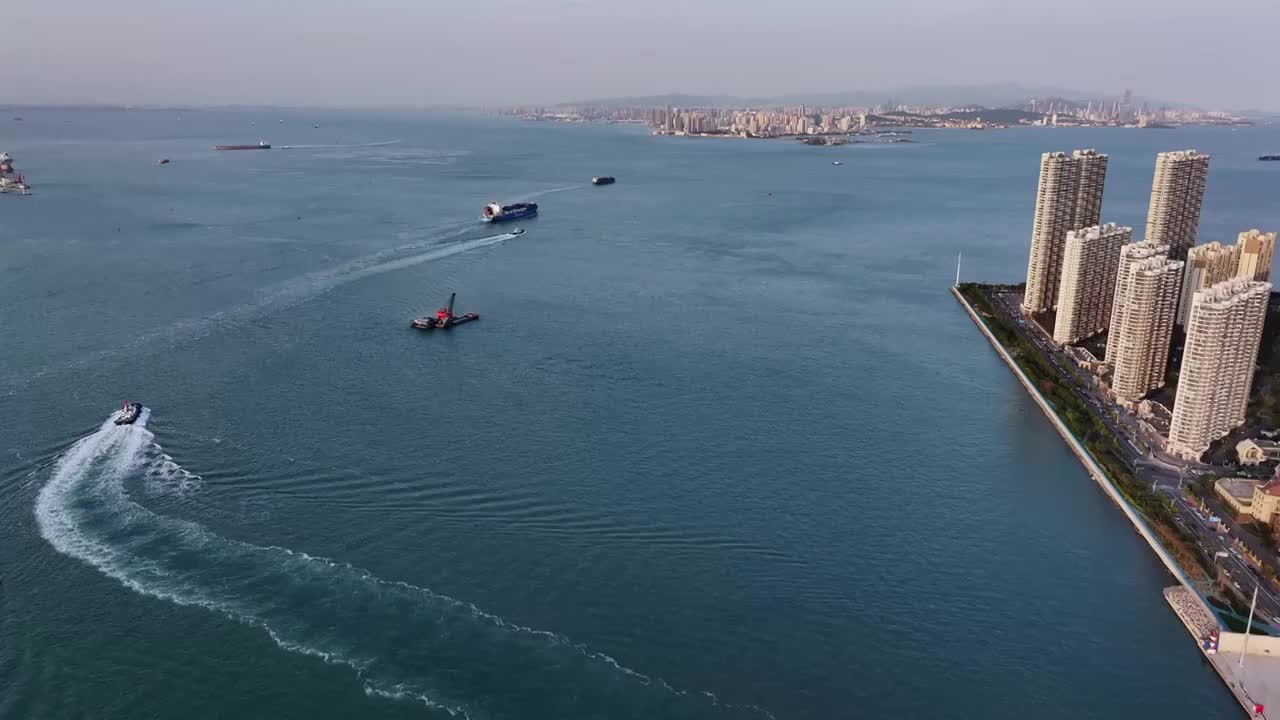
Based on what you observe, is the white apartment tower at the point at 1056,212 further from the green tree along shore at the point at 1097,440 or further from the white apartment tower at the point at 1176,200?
the white apartment tower at the point at 1176,200

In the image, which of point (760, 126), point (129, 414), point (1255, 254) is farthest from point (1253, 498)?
point (760, 126)

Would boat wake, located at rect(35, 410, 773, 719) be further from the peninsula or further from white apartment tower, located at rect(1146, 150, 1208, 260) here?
white apartment tower, located at rect(1146, 150, 1208, 260)

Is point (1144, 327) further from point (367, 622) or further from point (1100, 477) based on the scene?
point (367, 622)

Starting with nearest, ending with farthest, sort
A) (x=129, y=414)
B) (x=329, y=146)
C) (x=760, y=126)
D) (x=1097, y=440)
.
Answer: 1. (x=129, y=414)
2. (x=1097, y=440)
3. (x=329, y=146)
4. (x=760, y=126)

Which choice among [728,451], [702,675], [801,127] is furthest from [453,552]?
[801,127]

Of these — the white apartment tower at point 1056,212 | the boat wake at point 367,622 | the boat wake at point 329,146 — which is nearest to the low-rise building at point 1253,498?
the boat wake at point 367,622

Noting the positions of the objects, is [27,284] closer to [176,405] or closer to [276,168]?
[176,405]

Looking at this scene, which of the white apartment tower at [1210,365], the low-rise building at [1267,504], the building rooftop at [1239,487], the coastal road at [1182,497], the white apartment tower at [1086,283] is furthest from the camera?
the white apartment tower at [1086,283]

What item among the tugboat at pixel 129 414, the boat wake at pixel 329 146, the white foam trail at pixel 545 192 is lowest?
the tugboat at pixel 129 414
